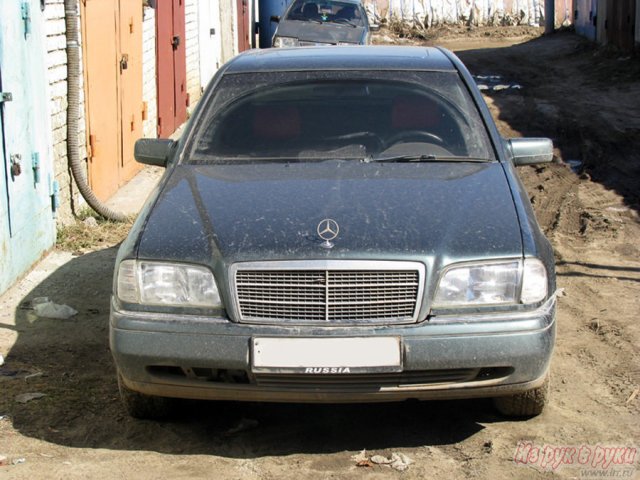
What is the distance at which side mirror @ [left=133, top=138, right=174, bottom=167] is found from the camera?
5492mm

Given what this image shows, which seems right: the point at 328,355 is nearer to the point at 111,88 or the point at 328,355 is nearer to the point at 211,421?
the point at 211,421

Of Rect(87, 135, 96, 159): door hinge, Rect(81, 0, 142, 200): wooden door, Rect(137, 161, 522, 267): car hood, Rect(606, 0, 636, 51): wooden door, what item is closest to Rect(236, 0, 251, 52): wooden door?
Rect(606, 0, 636, 51): wooden door

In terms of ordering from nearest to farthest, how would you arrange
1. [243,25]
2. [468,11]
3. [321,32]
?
[321,32]
[243,25]
[468,11]

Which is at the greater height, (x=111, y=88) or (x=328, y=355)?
(x=111, y=88)

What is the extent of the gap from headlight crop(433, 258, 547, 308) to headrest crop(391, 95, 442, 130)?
1.39 meters

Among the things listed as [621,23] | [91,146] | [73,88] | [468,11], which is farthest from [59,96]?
[468,11]

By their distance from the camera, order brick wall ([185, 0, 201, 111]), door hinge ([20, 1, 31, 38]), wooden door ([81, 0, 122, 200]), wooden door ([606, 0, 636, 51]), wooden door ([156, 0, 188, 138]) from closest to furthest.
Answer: door hinge ([20, 1, 31, 38]) < wooden door ([81, 0, 122, 200]) < wooden door ([156, 0, 188, 138]) < brick wall ([185, 0, 201, 111]) < wooden door ([606, 0, 636, 51])

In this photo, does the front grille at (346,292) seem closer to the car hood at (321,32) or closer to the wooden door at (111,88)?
the wooden door at (111,88)

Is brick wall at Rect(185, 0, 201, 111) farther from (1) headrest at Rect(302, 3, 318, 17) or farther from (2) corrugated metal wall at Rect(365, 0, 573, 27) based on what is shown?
(2) corrugated metal wall at Rect(365, 0, 573, 27)

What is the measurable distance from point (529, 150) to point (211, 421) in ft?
6.95

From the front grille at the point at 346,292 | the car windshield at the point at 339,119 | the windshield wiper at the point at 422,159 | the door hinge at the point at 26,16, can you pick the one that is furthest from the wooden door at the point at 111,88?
the front grille at the point at 346,292

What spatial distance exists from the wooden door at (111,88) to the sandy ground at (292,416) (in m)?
1.68

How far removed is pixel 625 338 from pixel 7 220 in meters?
3.93

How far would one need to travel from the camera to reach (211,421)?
190 inches
